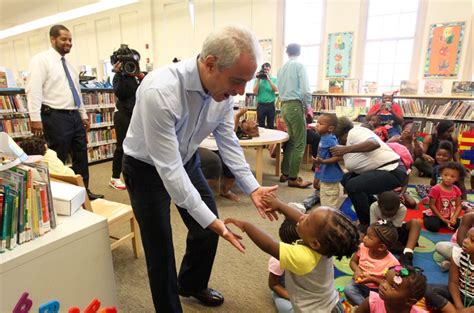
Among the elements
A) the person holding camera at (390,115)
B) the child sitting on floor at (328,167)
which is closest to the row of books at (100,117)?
the child sitting on floor at (328,167)

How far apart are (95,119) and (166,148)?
436 cm

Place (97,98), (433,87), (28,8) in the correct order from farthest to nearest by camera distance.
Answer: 1. (28,8)
2. (433,87)
3. (97,98)

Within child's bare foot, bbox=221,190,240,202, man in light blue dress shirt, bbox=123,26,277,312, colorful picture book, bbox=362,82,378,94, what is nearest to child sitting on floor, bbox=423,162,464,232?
child's bare foot, bbox=221,190,240,202

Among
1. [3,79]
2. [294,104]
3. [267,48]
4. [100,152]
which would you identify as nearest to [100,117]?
[100,152]

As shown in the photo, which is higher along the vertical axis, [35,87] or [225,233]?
[35,87]

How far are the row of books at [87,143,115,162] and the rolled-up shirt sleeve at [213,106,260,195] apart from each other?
4060 millimetres

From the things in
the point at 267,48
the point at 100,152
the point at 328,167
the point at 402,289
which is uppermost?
the point at 267,48

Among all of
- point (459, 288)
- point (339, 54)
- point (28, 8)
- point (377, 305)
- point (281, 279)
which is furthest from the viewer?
point (28, 8)

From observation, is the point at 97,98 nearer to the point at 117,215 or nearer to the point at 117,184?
the point at 117,184

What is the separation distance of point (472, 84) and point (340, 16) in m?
2.70

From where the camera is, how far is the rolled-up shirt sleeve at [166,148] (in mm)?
1085

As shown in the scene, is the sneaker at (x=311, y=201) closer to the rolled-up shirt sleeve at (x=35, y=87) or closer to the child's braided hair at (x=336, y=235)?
the child's braided hair at (x=336, y=235)

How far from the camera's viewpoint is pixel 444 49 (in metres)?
5.41

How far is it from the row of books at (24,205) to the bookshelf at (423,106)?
17.2ft
